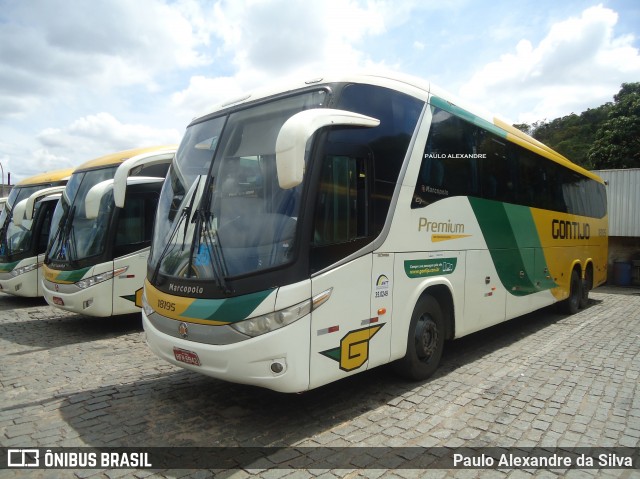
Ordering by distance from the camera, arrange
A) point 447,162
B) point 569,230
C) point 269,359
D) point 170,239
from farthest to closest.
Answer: point 569,230 → point 447,162 → point 170,239 → point 269,359

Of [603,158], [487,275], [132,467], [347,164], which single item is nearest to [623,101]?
[603,158]

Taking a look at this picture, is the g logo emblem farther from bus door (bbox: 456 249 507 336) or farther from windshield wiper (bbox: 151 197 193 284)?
bus door (bbox: 456 249 507 336)

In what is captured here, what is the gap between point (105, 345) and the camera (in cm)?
747

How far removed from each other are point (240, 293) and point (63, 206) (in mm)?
6869

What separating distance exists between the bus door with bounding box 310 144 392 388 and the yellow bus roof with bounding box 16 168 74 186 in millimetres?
11278

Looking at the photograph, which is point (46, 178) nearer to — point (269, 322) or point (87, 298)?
point (87, 298)

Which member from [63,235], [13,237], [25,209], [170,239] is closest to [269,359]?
[170,239]

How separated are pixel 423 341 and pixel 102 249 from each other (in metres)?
5.90

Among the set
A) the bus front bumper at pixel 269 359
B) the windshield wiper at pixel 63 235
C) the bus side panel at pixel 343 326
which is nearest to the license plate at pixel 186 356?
the bus front bumper at pixel 269 359

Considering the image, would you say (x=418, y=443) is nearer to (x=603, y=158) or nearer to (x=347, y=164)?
(x=347, y=164)

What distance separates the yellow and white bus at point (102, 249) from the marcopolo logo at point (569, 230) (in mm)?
7896

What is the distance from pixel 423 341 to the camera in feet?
17.6

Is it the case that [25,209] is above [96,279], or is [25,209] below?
above

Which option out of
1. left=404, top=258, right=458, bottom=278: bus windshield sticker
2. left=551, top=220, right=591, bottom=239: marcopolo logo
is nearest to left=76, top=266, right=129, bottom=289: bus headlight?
left=404, top=258, right=458, bottom=278: bus windshield sticker
